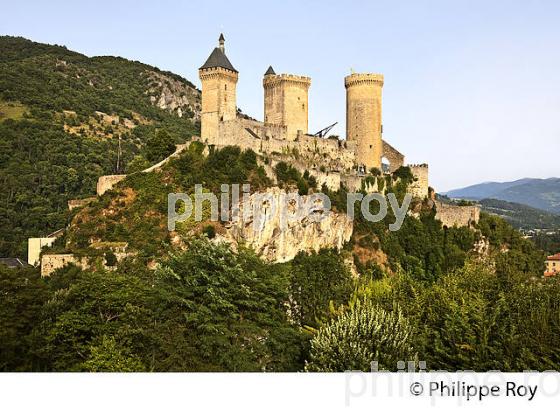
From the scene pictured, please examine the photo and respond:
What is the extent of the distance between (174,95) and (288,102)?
225 ft

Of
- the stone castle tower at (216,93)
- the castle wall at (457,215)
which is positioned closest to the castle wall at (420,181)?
the castle wall at (457,215)

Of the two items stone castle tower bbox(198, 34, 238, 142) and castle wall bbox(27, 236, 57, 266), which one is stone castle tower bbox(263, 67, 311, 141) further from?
castle wall bbox(27, 236, 57, 266)

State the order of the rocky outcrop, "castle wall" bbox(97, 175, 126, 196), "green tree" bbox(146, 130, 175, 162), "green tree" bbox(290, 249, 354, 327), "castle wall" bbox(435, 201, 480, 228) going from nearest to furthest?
"green tree" bbox(290, 249, 354, 327), "castle wall" bbox(97, 175, 126, 196), "green tree" bbox(146, 130, 175, 162), "castle wall" bbox(435, 201, 480, 228), the rocky outcrop

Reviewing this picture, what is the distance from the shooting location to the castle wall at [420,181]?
193 ft

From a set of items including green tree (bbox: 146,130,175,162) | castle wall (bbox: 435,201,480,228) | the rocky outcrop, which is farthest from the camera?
the rocky outcrop

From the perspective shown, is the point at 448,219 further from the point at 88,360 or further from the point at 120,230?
the point at 88,360

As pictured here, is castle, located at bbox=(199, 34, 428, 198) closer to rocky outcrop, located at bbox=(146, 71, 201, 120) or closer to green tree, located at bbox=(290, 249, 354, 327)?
green tree, located at bbox=(290, 249, 354, 327)

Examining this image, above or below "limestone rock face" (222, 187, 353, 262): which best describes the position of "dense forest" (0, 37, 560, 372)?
below

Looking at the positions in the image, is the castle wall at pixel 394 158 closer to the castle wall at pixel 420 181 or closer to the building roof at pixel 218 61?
the castle wall at pixel 420 181

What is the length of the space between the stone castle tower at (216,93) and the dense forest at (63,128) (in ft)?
12.8

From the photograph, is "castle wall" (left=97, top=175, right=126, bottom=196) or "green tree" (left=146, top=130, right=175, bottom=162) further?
"green tree" (left=146, top=130, right=175, bottom=162)

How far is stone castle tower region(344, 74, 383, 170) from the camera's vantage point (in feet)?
191

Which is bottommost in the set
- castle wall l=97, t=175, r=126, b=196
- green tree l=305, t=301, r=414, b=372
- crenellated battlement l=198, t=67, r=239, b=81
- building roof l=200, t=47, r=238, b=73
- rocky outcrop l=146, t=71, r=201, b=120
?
green tree l=305, t=301, r=414, b=372

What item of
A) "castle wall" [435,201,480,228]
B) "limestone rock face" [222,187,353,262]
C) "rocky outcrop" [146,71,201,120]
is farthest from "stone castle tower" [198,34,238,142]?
"rocky outcrop" [146,71,201,120]
